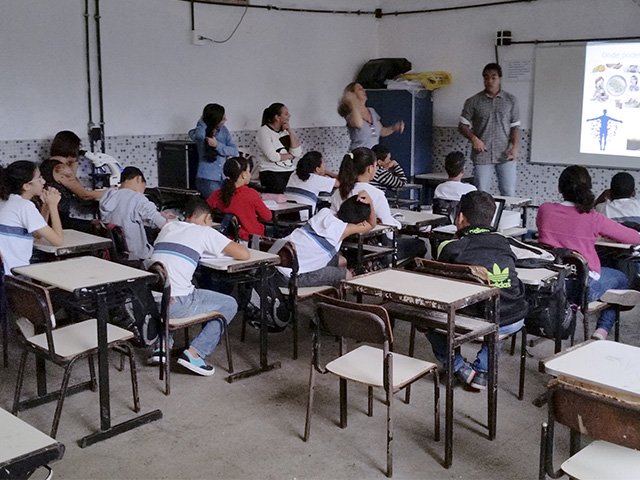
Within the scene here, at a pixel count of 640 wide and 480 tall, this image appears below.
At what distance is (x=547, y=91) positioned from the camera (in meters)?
8.32

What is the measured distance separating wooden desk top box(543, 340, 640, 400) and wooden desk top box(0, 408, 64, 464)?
146cm

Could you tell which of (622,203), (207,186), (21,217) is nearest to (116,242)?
(21,217)

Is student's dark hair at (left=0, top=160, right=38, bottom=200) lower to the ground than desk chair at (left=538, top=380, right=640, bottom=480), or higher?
higher

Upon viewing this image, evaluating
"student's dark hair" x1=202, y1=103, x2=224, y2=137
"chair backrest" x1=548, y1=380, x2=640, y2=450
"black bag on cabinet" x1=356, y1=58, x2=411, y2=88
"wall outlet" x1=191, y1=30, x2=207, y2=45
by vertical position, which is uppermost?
"wall outlet" x1=191, y1=30, x2=207, y2=45

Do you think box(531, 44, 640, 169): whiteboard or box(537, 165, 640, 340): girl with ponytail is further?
box(531, 44, 640, 169): whiteboard

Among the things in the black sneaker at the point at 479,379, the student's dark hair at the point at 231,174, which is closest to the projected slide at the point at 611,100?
the student's dark hair at the point at 231,174

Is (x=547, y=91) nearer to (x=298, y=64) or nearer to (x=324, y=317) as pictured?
(x=298, y=64)

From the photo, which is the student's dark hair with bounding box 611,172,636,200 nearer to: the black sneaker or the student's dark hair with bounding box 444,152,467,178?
the student's dark hair with bounding box 444,152,467,178

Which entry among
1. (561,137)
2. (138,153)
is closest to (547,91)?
(561,137)

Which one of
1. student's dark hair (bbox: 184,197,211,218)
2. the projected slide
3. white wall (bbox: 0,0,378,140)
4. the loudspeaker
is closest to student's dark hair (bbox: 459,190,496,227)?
student's dark hair (bbox: 184,197,211,218)

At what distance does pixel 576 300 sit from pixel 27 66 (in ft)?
16.6

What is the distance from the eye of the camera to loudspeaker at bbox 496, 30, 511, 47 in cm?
852

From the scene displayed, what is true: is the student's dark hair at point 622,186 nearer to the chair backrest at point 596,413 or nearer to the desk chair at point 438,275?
the desk chair at point 438,275

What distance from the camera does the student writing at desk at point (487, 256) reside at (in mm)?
3625
